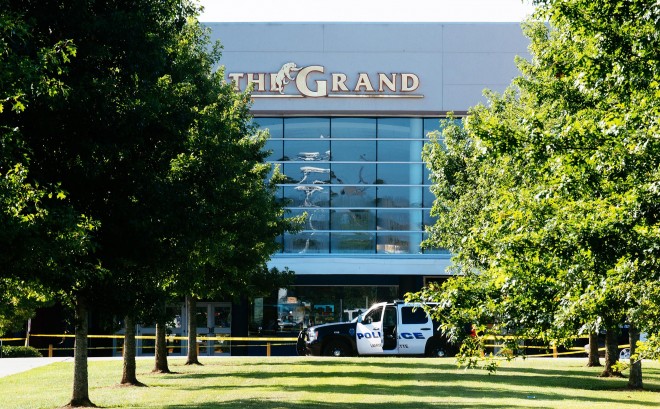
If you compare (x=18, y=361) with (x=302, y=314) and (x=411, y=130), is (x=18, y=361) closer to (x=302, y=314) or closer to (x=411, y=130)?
(x=302, y=314)

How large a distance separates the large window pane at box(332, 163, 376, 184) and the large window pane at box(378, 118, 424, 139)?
1.64 m

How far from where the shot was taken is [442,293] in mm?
16625

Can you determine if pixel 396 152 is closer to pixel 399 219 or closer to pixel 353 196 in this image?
pixel 353 196

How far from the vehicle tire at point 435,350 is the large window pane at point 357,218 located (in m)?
10.7

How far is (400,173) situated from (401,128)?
209 centimetres

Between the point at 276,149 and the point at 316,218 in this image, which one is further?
the point at 276,149

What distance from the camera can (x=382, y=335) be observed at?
37312 mm

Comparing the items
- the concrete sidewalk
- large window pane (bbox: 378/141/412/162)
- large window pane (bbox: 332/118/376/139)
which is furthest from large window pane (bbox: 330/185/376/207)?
the concrete sidewalk

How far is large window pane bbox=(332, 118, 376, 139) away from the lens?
158ft

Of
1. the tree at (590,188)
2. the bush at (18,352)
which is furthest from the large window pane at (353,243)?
the tree at (590,188)

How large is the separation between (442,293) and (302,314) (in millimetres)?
32123

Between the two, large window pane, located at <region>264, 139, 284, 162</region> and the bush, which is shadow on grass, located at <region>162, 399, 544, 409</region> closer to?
the bush

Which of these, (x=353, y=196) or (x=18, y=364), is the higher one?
(x=353, y=196)

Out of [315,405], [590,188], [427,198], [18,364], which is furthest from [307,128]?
[590,188]
